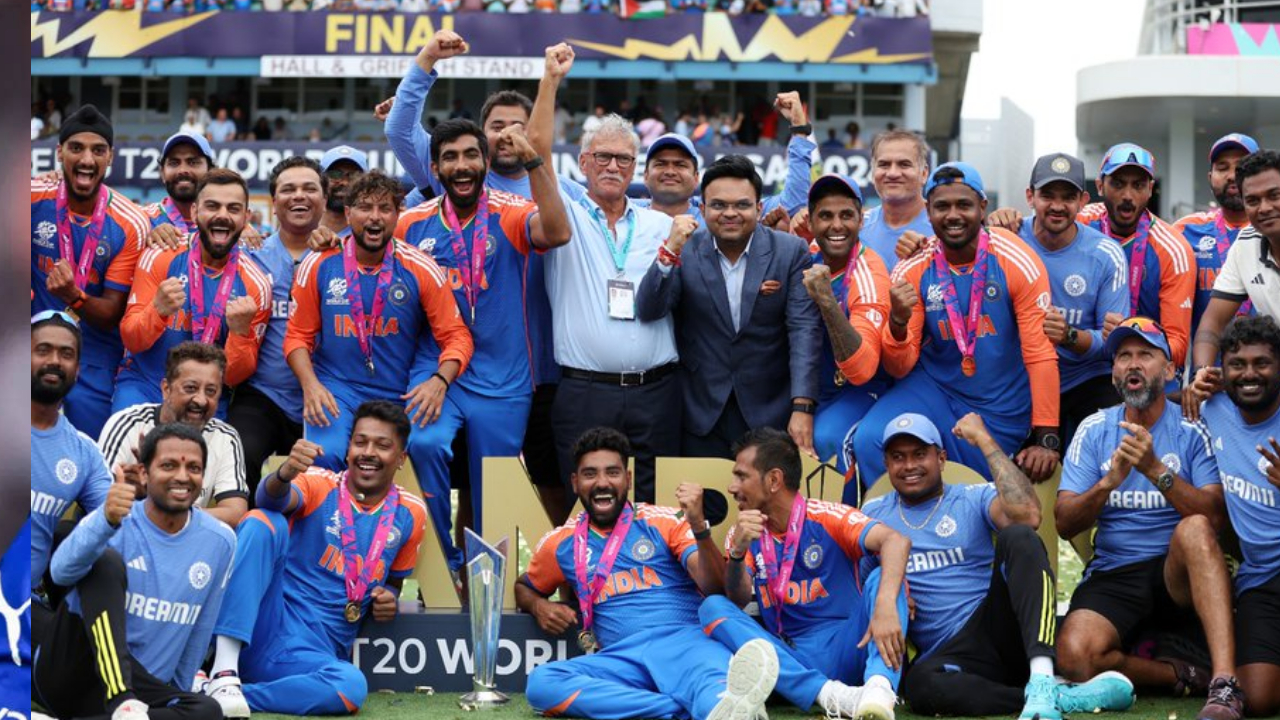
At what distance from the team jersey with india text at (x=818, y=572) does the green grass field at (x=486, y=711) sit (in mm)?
422

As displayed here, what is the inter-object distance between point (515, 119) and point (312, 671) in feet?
10.7

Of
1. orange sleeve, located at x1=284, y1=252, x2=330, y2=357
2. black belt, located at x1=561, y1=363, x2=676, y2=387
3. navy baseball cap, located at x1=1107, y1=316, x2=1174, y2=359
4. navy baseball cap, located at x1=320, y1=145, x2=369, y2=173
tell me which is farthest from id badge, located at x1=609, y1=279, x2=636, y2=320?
navy baseball cap, located at x1=1107, y1=316, x2=1174, y2=359

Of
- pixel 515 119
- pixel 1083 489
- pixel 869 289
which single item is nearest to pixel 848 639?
pixel 1083 489

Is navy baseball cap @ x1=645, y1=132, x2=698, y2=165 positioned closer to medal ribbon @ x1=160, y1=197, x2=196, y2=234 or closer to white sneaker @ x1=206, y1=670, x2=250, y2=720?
medal ribbon @ x1=160, y1=197, x2=196, y2=234

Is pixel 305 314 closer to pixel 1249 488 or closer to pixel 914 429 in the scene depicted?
pixel 914 429

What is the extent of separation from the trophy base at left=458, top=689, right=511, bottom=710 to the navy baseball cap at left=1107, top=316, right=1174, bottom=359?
317 cm

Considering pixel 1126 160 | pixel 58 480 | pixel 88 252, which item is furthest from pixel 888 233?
pixel 58 480

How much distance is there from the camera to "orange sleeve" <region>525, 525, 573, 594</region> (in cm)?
790

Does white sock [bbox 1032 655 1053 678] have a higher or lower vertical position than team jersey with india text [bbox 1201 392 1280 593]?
lower

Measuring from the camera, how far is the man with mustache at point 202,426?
7.70m

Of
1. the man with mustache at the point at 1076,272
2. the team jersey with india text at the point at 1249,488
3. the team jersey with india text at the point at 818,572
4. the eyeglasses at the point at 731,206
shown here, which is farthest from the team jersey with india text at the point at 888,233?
the team jersey with india text at the point at 1249,488

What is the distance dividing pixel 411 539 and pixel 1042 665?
114 inches

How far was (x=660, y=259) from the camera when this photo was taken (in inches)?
328

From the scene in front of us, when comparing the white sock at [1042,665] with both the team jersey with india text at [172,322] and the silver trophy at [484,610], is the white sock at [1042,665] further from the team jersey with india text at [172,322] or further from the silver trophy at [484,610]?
the team jersey with india text at [172,322]
